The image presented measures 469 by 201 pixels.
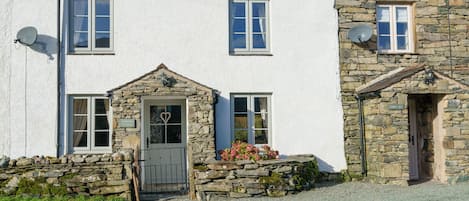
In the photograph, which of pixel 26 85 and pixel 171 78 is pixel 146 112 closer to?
pixel 171 78

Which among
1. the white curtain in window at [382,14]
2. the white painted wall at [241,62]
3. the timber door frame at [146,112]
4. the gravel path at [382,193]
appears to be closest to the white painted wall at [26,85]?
the white painted wall at [241,62]

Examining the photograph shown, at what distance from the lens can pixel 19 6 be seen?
11.4 metres

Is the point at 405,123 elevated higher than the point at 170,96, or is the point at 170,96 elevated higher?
the point at 170,96

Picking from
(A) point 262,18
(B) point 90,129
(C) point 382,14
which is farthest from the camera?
(C) point 382,14

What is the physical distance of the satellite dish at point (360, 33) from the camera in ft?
39.5

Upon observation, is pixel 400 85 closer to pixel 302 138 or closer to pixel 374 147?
pixel 374 147

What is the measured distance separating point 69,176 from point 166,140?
10.3 feet

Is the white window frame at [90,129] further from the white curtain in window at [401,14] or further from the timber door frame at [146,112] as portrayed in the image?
the white curtain in window at [401,14]

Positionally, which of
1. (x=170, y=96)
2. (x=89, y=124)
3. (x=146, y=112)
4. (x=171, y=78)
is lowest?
(x=89, y=124)

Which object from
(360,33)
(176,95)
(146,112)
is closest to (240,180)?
(176,95)

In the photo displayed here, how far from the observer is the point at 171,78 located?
1110cm

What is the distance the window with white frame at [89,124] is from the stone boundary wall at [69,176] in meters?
1.85

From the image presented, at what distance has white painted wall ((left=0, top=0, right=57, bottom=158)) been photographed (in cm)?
1113

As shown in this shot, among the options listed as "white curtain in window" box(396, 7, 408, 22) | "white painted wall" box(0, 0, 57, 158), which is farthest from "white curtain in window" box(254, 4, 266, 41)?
"white painted wall" box(0, 0, 57, 158)
